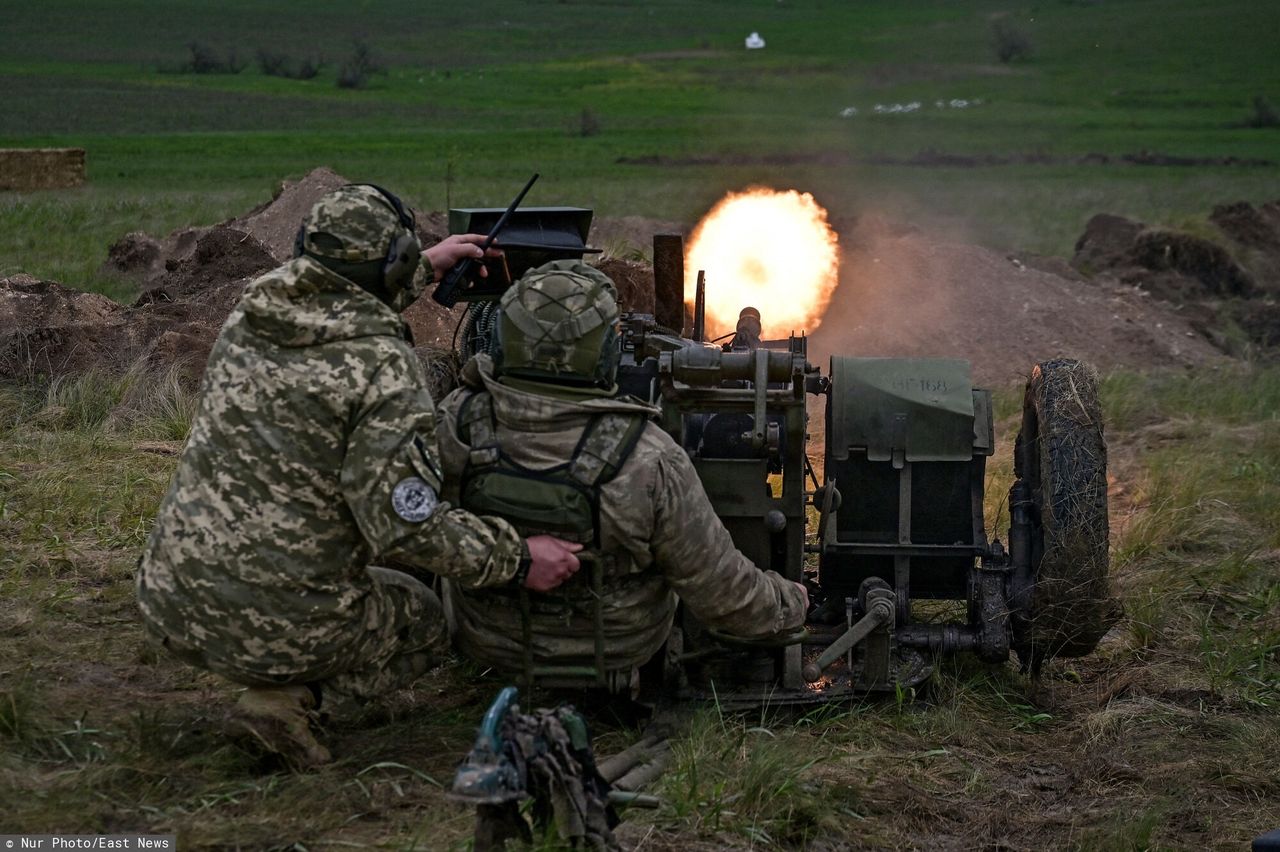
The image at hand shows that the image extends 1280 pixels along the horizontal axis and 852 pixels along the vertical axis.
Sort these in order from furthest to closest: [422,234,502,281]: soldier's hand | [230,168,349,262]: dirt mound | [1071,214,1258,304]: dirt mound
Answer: [1071,214,1258,304]: dirt mound
[230,168,349,262]: dirt mound
[422,234,502,281]: soldier's hand

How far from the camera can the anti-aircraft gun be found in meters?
Answer: 5.95

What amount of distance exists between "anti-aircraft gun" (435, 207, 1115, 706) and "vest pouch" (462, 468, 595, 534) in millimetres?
872

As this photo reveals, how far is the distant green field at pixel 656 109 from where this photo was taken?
2873 cm

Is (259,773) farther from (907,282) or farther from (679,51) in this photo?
(679,51)

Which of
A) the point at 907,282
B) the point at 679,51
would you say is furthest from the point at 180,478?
the point at 679,51

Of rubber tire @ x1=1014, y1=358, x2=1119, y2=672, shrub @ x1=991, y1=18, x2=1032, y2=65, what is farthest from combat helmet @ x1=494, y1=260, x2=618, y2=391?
shrub @ x1=991, y1=18, x2=1032, y2=65

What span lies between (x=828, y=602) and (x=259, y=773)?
2657mm

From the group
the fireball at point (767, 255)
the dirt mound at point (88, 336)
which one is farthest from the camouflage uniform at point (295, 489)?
the fireball at point (767, 255)

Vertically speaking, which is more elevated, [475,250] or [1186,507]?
[475,250]

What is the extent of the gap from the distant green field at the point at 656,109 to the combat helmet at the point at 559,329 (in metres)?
10.5

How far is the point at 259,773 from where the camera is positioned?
16.4ft

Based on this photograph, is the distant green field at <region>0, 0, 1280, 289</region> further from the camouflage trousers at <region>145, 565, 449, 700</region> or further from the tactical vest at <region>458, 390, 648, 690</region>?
the tactical vest at <region>458, 390, 648, 690</region>

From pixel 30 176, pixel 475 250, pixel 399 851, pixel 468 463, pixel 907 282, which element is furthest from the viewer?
pixel 30 176

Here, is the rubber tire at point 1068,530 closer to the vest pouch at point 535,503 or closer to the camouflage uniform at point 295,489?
the vest pouch at point 535,503
